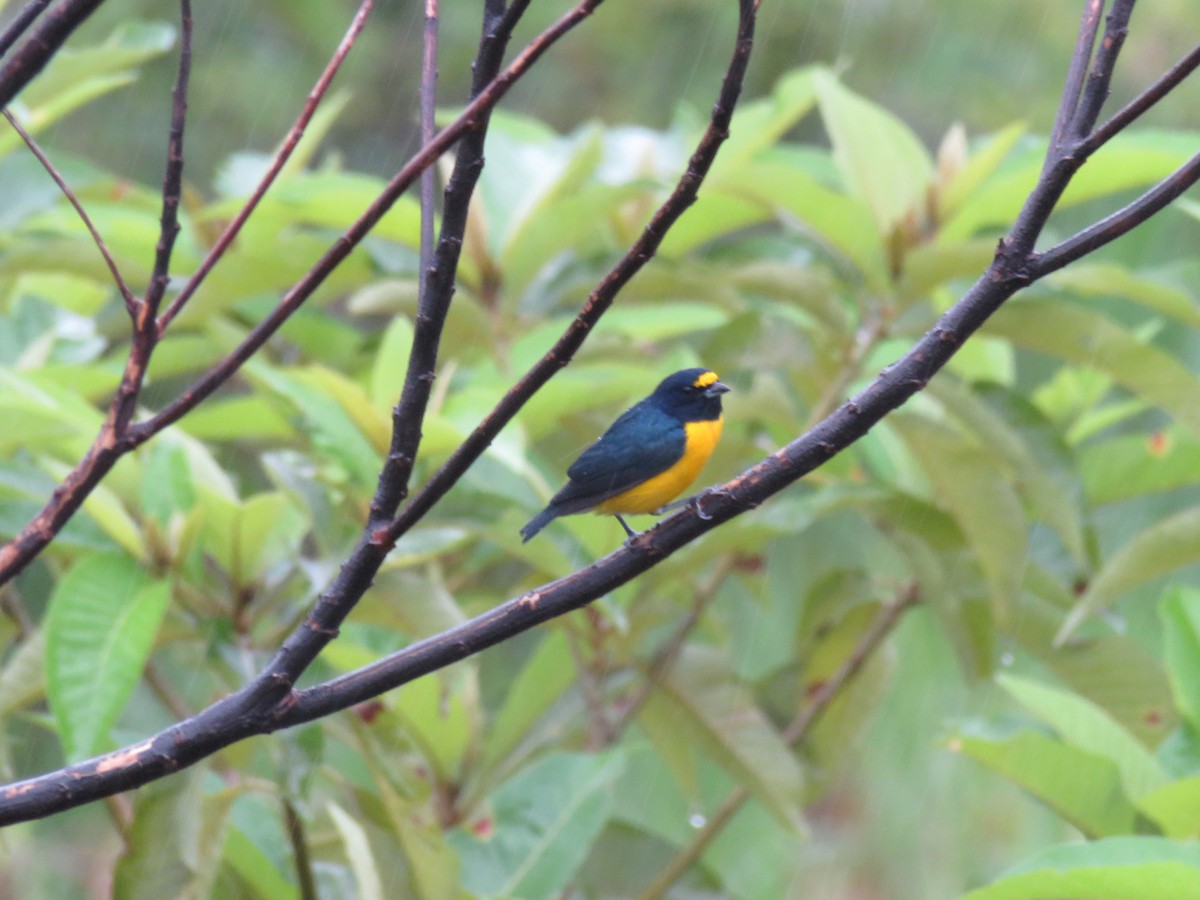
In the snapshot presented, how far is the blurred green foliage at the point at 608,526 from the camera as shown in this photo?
84.0 inches

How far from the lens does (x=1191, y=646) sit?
7.27ft

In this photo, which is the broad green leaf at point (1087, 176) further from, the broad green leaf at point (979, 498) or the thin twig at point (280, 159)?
the thin twig at point (280, 159)

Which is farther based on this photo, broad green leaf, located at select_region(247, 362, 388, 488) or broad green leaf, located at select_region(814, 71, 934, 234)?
broad green leaf, located at select_region(814, 71, 934, 234)

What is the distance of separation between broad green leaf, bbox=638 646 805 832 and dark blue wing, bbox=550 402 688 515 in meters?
0.51

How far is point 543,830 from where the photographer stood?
238 centimetres

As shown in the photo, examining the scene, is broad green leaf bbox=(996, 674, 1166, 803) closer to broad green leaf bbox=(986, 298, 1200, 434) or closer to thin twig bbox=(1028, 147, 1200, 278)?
broad green leaf bbox=(986, 298, 1200, 434)

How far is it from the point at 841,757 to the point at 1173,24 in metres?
4.03

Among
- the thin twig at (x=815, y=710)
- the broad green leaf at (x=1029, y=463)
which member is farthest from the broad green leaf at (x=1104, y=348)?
the thin twig at (x=815, y=710)

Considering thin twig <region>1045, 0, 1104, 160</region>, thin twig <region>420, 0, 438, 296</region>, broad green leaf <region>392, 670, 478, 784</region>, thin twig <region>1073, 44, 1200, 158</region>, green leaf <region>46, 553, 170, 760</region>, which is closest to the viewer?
thin twig <region>1073, 44, 1200, 158</region>

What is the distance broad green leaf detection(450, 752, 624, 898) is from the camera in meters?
2.34

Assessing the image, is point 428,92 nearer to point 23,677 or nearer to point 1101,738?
point 23,677

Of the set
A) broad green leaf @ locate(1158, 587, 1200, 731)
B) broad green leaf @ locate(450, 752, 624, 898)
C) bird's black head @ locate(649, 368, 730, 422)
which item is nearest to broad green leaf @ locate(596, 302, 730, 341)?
bird's black head @ locate(649, 368, 730, 422)

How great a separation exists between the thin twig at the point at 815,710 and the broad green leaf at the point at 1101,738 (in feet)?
2.20

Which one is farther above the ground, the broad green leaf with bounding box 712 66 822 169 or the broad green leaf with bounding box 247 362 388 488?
the broad green leaf with bounding box 712 66 822 169
